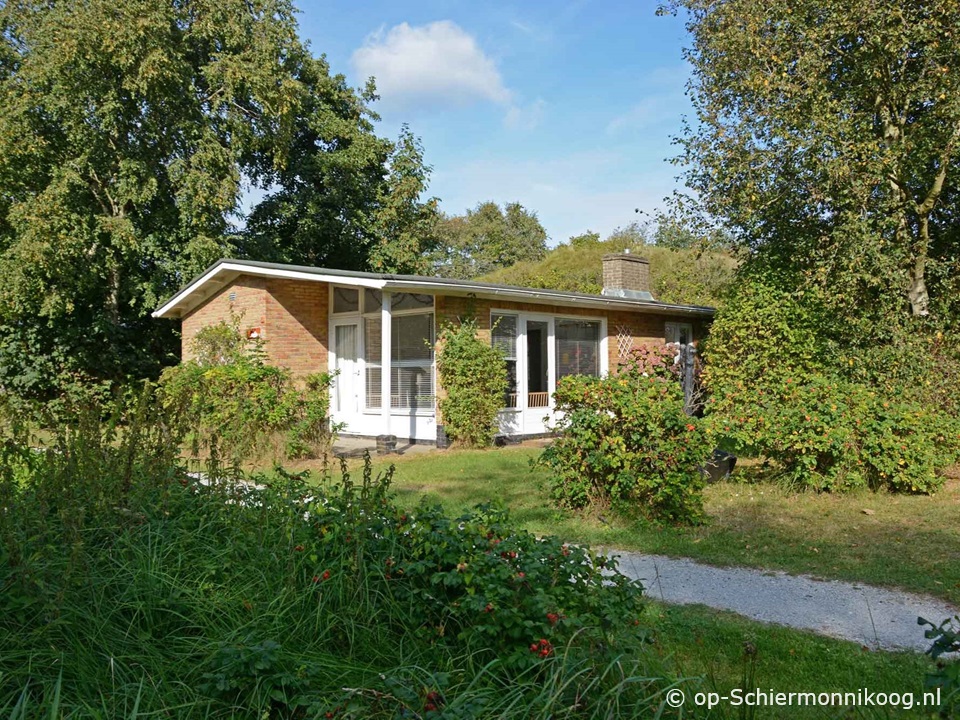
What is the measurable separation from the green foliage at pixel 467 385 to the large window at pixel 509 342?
3.09 feet

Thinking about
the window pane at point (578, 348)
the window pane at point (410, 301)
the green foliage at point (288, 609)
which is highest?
the window pane at point (410, 301)

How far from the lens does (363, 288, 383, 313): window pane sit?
1391cm

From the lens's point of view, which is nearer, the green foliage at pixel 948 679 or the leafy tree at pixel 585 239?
the green foliage at pixel 948 679

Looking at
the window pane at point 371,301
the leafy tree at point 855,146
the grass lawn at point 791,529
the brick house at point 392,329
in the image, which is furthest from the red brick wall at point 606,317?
the grass lawn at point 791,529

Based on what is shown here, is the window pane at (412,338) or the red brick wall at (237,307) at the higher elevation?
the red brick wall at (237,307)

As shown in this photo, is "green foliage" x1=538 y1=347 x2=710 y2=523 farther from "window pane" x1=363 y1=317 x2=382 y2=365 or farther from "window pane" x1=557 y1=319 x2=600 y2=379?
"window pane" x1=557 y1=319 x2=600 y2=379

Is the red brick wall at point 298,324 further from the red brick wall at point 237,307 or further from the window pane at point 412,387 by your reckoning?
the window pane at point 412,387

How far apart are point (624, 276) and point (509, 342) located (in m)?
4.57

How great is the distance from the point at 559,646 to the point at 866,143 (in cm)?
1105

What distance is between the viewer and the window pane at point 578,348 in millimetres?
15125

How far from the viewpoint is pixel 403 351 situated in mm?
13758

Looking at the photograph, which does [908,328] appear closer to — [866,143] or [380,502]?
[866,143]

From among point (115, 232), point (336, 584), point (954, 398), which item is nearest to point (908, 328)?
point (954, 398)

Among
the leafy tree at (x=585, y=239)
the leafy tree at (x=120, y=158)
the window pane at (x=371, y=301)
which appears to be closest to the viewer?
the window pane at (x=371, y=301)
